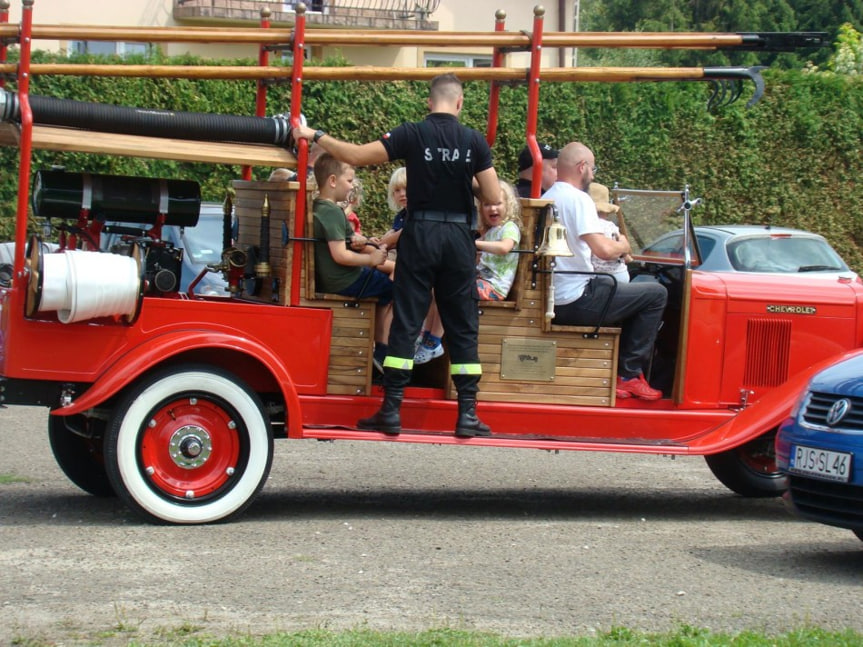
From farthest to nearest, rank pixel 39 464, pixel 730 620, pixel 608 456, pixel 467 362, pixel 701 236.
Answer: pixel 701 236
pixel 608 456
pixel 39 464
pixel 467 362
pixel 730 620

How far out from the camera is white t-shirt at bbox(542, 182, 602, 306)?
290 inches

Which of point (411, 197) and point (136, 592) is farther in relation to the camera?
point (411, 197)

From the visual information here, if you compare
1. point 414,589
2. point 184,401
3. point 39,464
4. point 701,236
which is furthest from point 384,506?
point 701,236

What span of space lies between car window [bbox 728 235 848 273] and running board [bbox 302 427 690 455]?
6.54 metres

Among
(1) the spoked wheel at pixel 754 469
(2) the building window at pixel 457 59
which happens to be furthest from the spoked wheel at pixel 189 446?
(2) the building window at pixel 457 59

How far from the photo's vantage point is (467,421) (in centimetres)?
691

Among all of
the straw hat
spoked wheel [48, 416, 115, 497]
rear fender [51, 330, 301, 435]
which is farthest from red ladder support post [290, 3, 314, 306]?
the straw hat

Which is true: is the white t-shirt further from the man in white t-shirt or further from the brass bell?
the brass bell

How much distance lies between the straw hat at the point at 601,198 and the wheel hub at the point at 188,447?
2.82 m

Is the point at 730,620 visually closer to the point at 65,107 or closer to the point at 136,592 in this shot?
the point at 136,592

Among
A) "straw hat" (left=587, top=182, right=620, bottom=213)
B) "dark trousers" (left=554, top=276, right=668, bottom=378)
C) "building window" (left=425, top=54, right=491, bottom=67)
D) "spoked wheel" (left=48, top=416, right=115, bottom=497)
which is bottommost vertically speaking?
"spoked wheel" (left=48, top=416, right=115, bottom=497)

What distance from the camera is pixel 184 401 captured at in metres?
6.68

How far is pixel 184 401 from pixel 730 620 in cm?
297

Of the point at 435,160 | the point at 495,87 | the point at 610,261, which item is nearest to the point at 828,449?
the point at 610,261
